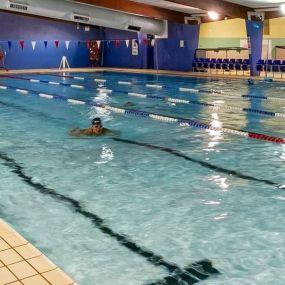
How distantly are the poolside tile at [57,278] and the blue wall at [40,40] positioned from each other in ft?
78.3

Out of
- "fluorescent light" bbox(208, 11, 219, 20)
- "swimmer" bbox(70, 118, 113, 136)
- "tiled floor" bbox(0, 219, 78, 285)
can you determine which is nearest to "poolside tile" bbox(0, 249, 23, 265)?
"tiled floor" bbox(0, 219, 78, 285)

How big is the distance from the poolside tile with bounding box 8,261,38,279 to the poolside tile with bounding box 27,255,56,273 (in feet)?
0.10

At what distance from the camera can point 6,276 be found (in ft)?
7.99

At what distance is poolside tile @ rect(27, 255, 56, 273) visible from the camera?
8.24ft

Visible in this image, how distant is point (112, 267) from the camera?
3066 mm

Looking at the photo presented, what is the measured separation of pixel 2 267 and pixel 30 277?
23 cm

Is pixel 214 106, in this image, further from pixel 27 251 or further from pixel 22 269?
pixel 22 269

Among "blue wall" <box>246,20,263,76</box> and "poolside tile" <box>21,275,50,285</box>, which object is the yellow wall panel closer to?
"blue wall" <box>246,20,263,76</box>

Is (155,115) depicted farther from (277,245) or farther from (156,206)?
(277,245)

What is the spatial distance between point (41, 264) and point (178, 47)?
70.2 feet

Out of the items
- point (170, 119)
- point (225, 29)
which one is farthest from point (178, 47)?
point (170, 119)

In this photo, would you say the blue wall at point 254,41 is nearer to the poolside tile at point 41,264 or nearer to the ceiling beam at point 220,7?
the ceiling beam at point 220,7

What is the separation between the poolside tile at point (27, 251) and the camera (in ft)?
8.83

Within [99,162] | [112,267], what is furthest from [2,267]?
[99,162]
